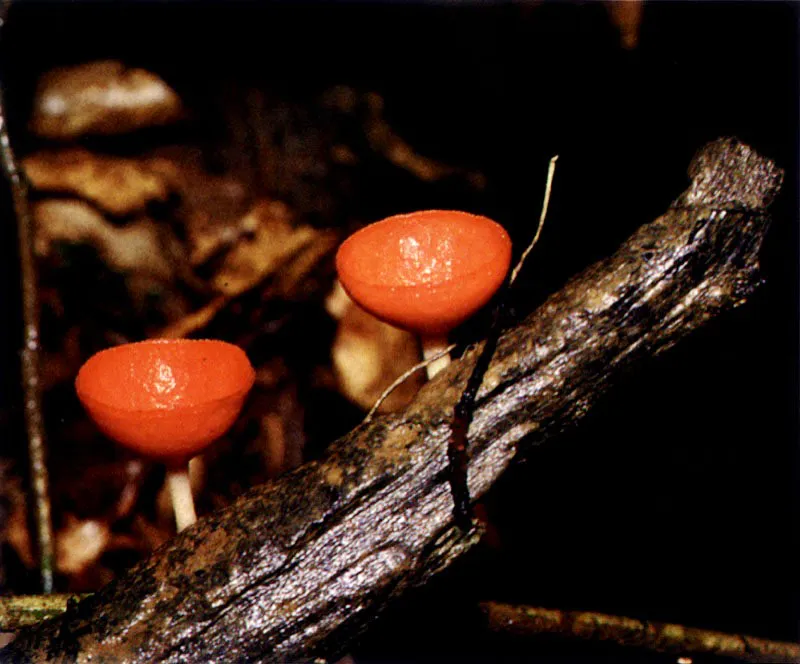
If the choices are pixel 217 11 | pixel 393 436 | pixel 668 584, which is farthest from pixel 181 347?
pixel 668 584

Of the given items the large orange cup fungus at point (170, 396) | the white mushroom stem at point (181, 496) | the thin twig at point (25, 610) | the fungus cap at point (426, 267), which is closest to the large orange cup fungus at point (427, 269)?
the fungus cap at point (426, 267)

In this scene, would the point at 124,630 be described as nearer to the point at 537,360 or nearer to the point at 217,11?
the point at 537,360

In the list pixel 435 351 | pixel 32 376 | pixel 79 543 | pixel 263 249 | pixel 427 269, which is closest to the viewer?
pixel 427 269

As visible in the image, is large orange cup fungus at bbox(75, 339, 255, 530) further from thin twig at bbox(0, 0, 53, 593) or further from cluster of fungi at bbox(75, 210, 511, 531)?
thin twig at bbox(0, 0, 53, 593)

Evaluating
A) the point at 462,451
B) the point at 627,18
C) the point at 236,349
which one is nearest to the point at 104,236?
the point at 236,349

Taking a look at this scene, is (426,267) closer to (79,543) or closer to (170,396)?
(170,396)

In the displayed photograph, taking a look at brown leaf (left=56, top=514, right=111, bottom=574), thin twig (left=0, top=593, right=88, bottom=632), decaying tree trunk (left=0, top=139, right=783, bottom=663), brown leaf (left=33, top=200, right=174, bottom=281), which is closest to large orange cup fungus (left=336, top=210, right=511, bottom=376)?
decaying tree trunk (left=0, top=139, right=783, bottom=663)
